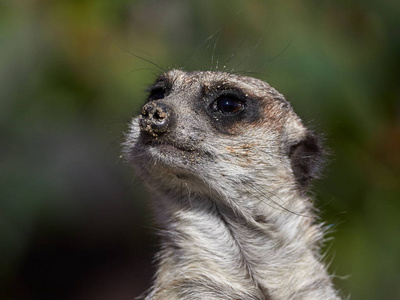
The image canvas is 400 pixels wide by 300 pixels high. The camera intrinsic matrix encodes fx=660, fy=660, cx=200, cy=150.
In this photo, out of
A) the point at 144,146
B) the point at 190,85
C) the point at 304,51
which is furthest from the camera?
the point at 304,51

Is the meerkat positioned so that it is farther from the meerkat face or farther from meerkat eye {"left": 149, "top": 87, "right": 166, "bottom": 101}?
meerkat eye {"left": 149, "top": 87, "right": 166, "bottom": 101}

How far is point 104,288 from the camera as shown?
745 centimetres

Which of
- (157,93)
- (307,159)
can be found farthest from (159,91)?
A: (307,159)

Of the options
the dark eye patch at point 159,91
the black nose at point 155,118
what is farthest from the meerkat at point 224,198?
the dark eye patch at point 159,91

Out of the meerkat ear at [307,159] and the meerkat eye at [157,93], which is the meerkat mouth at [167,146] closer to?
the meerkat eye at [157,93]

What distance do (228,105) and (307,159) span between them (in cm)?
63

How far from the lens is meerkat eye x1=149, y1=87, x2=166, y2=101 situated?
3926 mm

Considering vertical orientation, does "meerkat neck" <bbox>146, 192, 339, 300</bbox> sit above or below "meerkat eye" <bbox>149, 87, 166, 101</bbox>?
below

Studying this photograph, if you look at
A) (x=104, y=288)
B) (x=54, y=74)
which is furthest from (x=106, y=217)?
(x=54, y=74)

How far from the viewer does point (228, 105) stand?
358cm

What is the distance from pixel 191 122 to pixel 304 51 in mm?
2104

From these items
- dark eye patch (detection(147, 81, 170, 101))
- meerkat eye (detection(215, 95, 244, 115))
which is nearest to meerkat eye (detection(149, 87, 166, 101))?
dark eye patch (detection(147, 81, 170, 101))

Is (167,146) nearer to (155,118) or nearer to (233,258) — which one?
(155,118)

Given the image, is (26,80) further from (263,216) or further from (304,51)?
(263,216)
